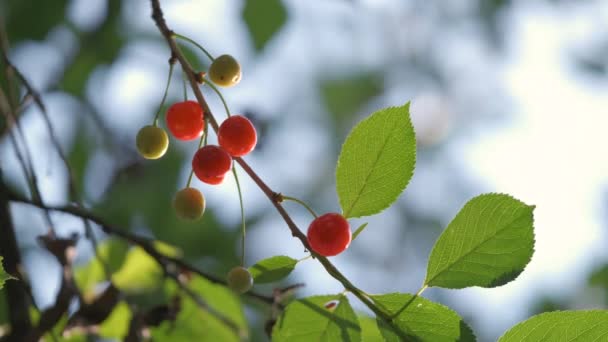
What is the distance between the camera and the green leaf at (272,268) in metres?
1.10

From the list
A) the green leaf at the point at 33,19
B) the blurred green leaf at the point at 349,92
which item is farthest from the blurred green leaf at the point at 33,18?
the blurred green leaf at the point at 349,92

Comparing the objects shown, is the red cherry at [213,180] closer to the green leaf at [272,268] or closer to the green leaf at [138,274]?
the green leaf at [272,268]

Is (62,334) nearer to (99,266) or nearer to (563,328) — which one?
(99,266)

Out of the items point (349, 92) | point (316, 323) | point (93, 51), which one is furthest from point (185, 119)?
point (349, 92)

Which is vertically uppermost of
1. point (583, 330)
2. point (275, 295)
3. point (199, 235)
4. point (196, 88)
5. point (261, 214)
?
point (261, 214)

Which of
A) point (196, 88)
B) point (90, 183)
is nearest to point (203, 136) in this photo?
point (196, 88)

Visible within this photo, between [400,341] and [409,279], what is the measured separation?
5.03 meters

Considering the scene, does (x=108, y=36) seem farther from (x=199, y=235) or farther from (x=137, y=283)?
(x=137, y=283)

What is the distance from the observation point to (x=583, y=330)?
1.03 metres

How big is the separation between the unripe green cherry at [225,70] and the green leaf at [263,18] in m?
1.63

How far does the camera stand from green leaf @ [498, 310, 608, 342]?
1.03 metres

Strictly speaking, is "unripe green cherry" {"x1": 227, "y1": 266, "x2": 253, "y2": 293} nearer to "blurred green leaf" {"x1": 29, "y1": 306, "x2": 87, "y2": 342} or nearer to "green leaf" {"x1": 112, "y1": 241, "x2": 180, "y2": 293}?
"blurred green leaf" {"x1": 29, "y1": 306, "x2": 87, "y2": 342}

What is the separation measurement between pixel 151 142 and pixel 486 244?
57cm

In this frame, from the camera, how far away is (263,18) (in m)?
2.85
